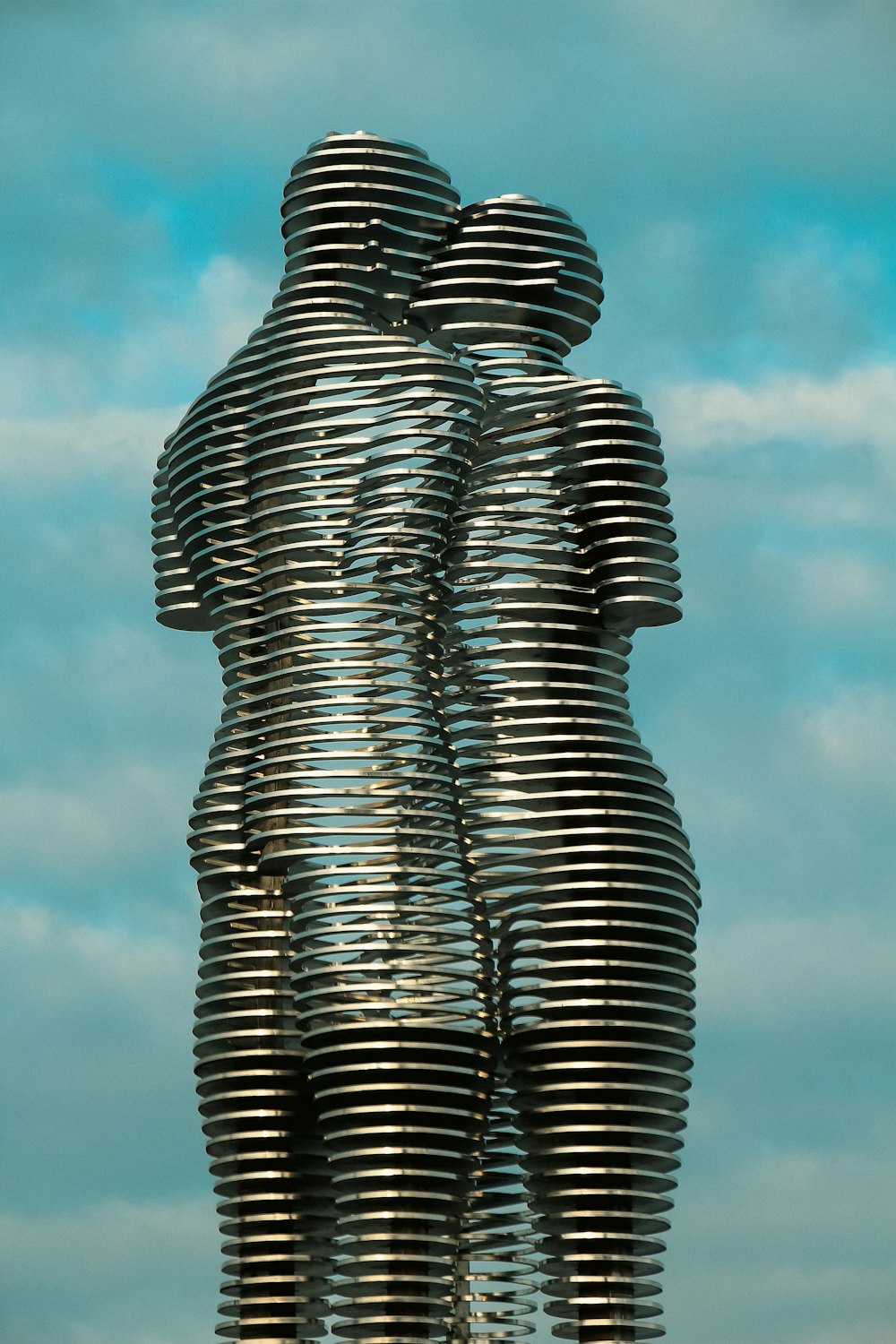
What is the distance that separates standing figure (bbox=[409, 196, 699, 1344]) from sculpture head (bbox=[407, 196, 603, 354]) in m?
0.04

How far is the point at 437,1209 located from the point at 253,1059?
11.9 ft

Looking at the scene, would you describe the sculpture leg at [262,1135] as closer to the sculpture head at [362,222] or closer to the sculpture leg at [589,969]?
the sculpture leg at [589,969]

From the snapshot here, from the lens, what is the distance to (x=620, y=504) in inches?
1865

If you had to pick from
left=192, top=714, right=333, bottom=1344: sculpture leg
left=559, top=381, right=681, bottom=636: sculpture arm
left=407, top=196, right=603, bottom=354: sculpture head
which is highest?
left=407, top=196, right=603, bottom=354: sculpture head

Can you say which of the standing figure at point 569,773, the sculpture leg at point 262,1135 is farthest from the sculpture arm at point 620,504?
the sculpture leg at point 262,1135

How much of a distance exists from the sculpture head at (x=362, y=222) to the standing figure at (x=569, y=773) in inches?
21.5

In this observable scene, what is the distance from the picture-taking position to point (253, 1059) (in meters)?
46.1

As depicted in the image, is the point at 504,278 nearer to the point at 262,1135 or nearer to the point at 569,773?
the point at 569,773

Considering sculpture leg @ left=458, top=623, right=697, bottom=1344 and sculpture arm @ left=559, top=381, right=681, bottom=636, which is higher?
sculpture arm @ left=559, top=381, right=681, bottom=636

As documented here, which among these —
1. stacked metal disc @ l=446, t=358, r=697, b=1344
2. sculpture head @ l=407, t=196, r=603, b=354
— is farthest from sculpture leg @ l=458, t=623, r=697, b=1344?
sculpture head @ l=407, t=196, r=603, b=354

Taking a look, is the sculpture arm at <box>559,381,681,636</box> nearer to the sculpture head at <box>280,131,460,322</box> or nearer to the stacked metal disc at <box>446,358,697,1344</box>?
the stacked metal disc at <box>446,358,697,1344</box>

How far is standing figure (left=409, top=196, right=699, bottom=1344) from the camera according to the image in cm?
4462

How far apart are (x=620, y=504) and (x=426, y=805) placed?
5.22m

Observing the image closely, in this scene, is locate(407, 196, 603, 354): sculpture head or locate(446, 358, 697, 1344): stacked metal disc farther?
locate(407, 196, 603, 354): sculpture head
